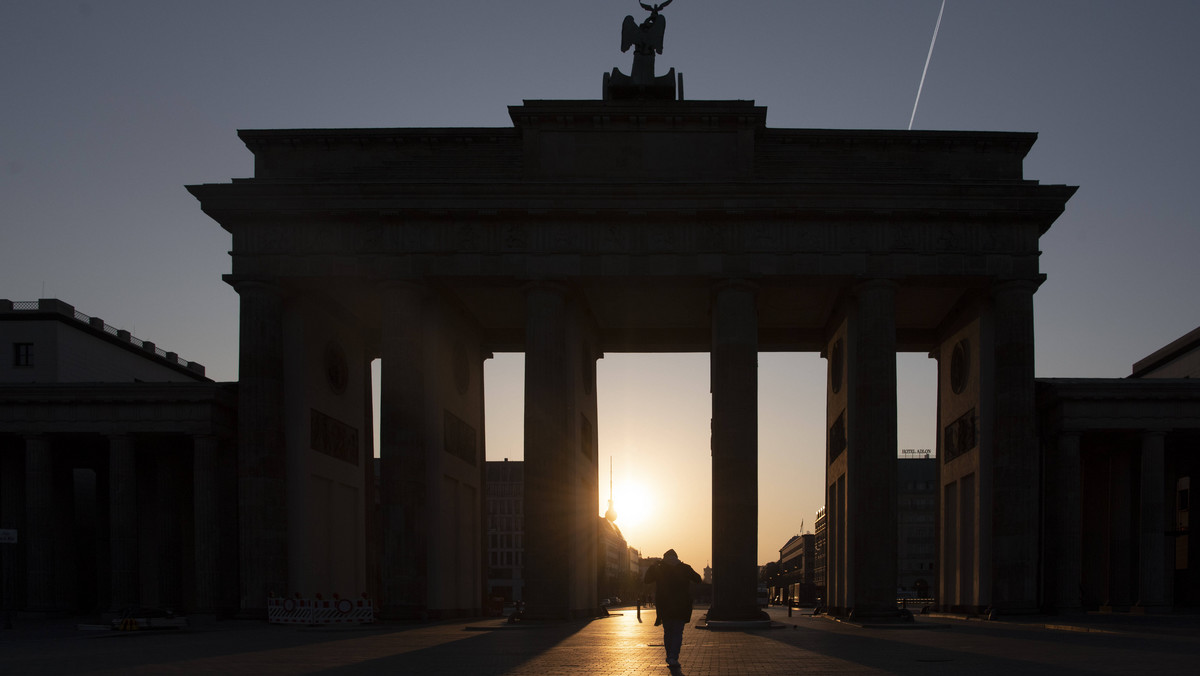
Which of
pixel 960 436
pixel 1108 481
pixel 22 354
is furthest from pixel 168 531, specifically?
pixel 1108 481

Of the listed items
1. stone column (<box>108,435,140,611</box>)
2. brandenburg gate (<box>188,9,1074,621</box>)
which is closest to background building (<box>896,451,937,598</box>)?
brandenburg gate (<box>188,9,1074,621</box>)

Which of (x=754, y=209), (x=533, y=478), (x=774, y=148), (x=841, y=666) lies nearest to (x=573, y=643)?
(x=841, y=666)

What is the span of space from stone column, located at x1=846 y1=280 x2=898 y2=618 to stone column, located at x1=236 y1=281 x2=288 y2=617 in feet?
64.1

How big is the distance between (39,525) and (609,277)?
23.9 metres

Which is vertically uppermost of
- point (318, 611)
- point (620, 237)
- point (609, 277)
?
point (620, 237)

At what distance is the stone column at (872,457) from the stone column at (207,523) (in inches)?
893

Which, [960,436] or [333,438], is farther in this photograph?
[333,438]

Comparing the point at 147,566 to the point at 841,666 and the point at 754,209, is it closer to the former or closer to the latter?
the point at 754,209

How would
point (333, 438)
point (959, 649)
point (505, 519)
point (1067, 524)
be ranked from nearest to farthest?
1. point (959, 649)
2. point (1067, 524)
3. point (333, 438)
4. point (505, 519)

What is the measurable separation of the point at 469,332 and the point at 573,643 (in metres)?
23.1

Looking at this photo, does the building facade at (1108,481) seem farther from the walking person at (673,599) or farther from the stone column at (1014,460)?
the walking person at (673,599)

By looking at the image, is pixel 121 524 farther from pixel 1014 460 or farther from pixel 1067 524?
pixel 1067 524

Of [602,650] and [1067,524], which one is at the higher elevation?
[1067,524]

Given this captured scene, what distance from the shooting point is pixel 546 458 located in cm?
3800
